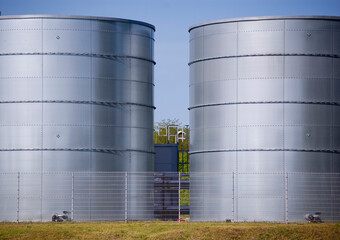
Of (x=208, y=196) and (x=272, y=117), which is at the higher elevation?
(x=272, y=117)

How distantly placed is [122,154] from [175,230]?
870 cm

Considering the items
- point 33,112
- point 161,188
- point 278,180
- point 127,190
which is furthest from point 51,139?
point 278,180

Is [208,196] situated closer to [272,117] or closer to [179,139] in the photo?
[272,117]

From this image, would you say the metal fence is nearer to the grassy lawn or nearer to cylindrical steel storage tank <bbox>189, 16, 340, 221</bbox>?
cylindrical steel storage tank <bbox>189, 16, 340, 221</bbox>

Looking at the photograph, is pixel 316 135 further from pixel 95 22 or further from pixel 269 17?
pixel 95 22

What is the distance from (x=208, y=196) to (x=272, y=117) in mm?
4287

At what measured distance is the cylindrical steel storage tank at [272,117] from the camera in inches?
1350

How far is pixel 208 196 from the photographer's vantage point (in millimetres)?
35375

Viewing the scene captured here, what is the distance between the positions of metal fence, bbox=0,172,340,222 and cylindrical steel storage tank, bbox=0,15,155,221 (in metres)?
0.06

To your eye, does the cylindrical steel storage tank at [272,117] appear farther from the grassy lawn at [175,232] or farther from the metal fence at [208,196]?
the grassy lawn at [175,232]

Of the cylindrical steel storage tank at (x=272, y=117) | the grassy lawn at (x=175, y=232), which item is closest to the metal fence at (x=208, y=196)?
the cylindrical steel storage tank at (x=272, y=117)

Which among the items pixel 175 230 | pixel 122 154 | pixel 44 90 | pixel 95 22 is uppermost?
pixel 95 22

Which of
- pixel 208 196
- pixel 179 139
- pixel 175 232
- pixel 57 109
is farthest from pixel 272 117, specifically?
pixel 179 139

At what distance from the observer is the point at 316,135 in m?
34.8
